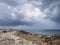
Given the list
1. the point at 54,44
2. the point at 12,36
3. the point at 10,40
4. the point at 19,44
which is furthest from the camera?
the point at 54,44

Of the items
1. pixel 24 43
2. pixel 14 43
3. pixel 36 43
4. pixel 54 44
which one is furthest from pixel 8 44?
pixel 54 44

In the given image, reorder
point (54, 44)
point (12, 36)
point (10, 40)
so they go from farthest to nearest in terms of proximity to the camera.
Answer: point (54, 44)
point (12, 36)
point (10, 40)

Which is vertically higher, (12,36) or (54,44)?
(12,36)

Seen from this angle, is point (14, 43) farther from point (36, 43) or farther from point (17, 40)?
point (36, 43)

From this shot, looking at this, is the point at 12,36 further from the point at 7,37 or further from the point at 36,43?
the point at 36,43

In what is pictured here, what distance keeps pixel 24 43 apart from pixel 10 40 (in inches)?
58.8

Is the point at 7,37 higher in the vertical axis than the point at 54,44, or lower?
higher

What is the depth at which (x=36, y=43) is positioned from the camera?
13.0m

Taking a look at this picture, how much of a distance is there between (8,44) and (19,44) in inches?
37.9

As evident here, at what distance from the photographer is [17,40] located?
13.1m

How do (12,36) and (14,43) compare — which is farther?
(12,36)

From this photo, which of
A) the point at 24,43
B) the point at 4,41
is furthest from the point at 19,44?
the point at 4,41

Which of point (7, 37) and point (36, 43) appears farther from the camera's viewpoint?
point (7, 37)

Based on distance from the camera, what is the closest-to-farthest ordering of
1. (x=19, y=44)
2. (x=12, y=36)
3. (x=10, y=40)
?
1. (x=19, y=44)
2. (x=10, y=40)
3. (x=12, y=36)
